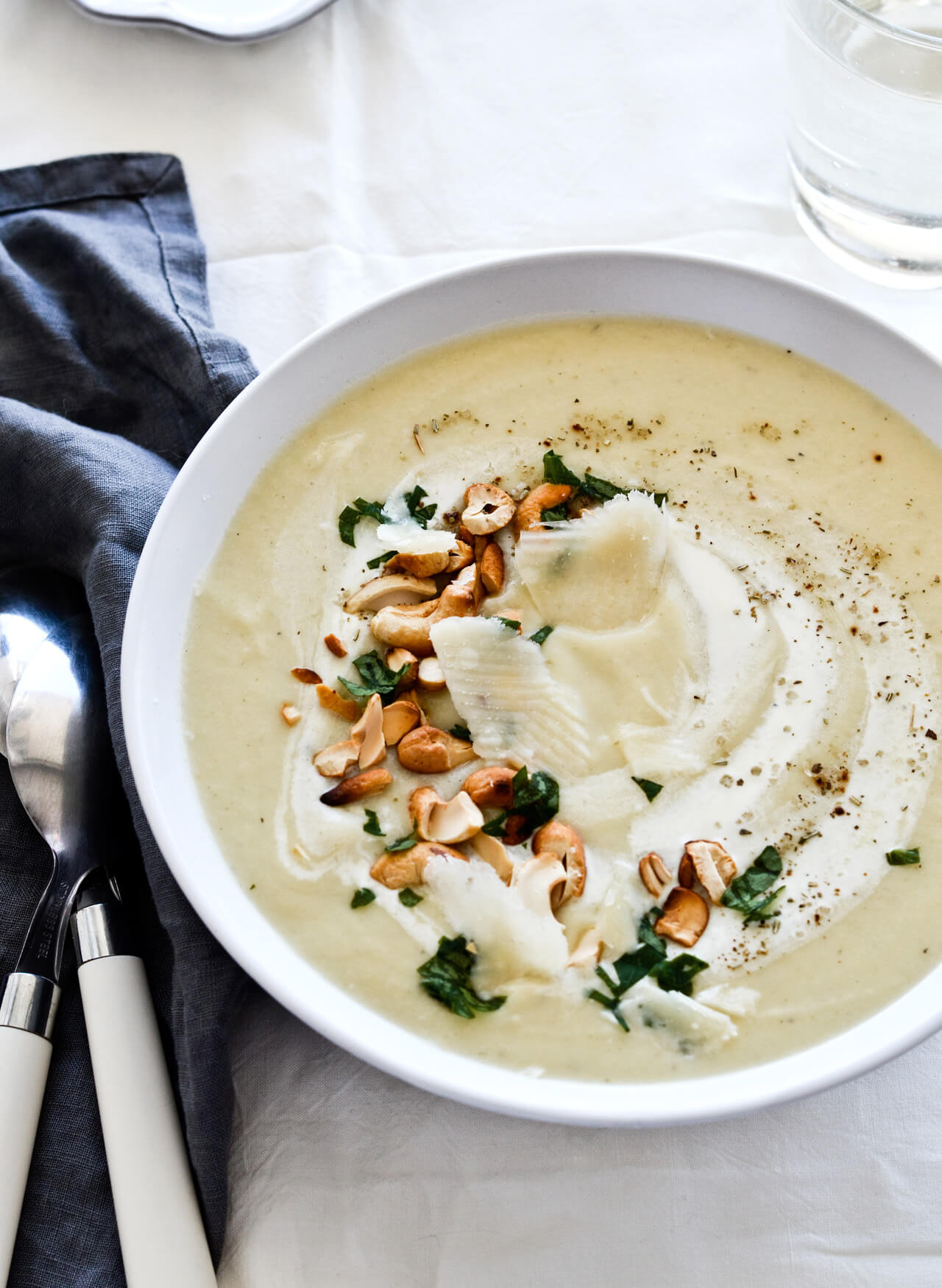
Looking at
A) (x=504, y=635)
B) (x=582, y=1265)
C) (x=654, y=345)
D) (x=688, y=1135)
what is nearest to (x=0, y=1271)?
(x=582, y=1265)

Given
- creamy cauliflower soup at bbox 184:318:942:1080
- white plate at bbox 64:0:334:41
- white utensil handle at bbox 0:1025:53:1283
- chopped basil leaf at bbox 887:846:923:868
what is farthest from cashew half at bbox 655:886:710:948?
white plate at bbox 64:0:334:41

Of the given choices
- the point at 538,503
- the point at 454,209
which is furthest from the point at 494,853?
the point at 454,209

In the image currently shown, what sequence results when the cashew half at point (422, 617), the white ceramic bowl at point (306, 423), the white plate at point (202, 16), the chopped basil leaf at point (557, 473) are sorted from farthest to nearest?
1. the white plate at point (202, 16)
2. the chopped basil leaf at point (557, 473)
3. the cashew half at point (422, 617)
4. the white ceramic bowl at point (306, 423)

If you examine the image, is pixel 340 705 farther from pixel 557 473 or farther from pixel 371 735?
pixel 557 473

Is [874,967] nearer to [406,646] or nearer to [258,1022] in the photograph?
[406,646]

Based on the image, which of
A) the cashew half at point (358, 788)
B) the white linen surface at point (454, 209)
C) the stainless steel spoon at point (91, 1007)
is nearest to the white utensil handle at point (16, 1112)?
the stainless steel spoon at point (91, 1007)

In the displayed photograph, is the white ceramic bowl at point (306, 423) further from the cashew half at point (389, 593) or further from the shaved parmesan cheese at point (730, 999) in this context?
the cashew half at point (389, 593)
